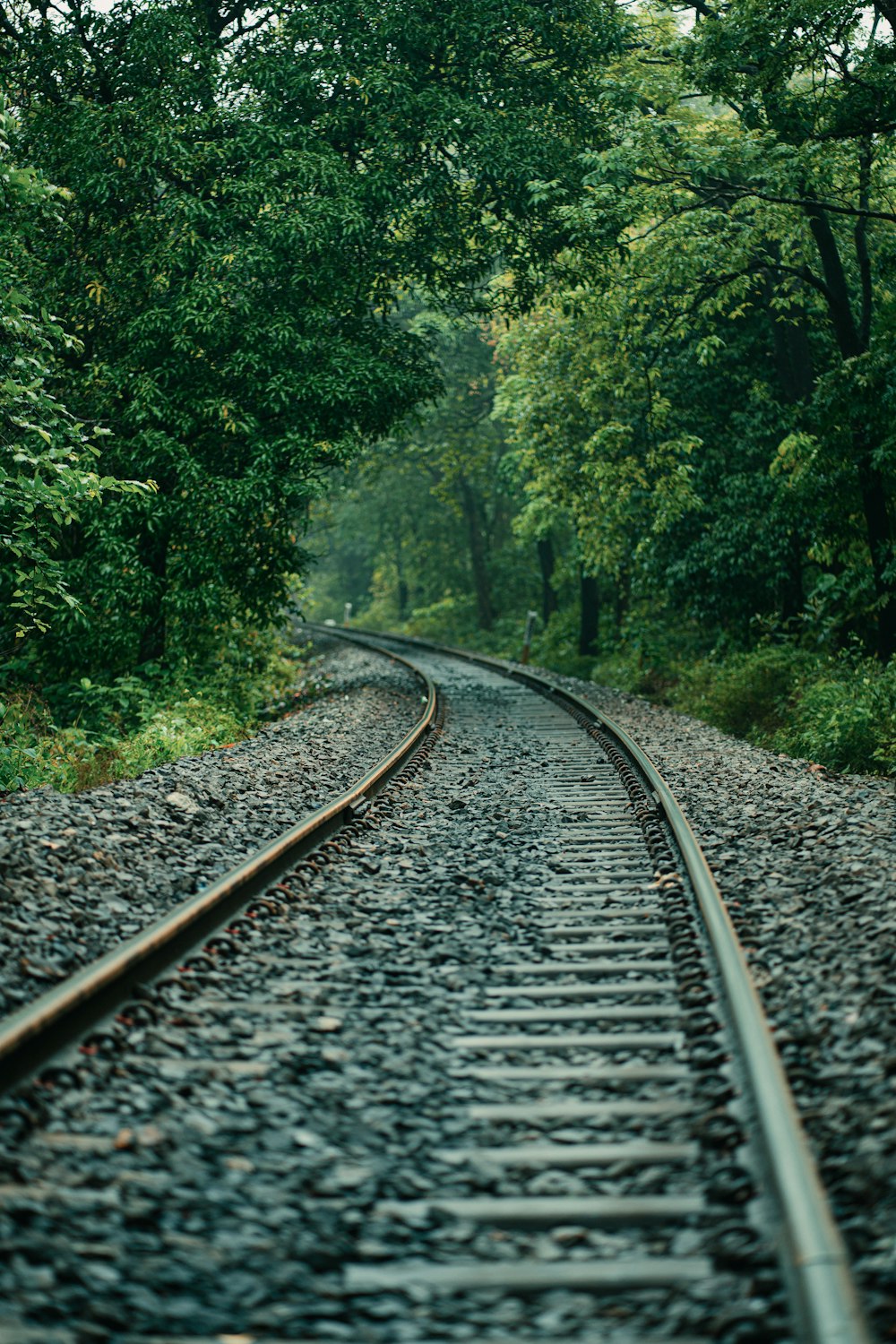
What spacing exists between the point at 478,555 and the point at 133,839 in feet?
101

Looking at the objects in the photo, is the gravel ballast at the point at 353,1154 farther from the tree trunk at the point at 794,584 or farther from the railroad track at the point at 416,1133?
the tree trunk at the point at 794,584

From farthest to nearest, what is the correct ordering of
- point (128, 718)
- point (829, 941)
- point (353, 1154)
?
point (128, 718) < point (829, 941) < point (353, 1154)

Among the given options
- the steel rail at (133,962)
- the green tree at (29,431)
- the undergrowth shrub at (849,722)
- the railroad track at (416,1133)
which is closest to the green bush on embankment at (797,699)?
the undergrowth shrub at (849,722)

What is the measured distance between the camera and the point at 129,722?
46.3 ft

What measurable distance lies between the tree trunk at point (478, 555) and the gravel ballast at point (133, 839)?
25412 millimetres

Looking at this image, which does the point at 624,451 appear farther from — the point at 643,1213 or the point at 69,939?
the point at 643,1213

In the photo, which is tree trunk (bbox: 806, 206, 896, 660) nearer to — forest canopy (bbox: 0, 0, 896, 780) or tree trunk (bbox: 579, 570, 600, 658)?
forest canopy (bbox: 0, 0, 896, 780)

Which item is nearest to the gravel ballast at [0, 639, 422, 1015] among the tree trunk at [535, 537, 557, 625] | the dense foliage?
the dense foliage

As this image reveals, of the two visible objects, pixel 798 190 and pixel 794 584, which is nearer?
pixel 798 190

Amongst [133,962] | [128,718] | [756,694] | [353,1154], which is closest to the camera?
[353,1154]

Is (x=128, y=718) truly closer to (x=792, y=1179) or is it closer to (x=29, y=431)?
(x=29, y=431)

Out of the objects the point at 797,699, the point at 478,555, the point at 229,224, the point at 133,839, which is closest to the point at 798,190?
the point at 797,699

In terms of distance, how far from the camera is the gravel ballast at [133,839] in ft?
15.8

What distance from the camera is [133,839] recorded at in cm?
650
